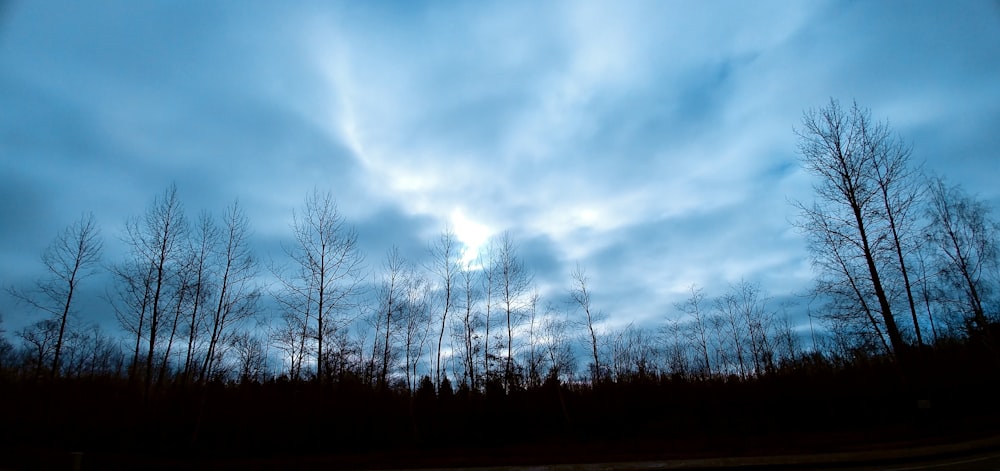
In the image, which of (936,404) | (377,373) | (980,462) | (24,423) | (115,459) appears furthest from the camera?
(377,373)

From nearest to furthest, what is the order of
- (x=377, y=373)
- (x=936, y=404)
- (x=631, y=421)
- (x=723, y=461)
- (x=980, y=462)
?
(x=980, y=462)
(x=723, y=461)
(x=936, y=404)
(x=631, y=421)
(x=377, y=373)

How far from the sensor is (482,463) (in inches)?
731

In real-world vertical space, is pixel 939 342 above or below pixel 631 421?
above

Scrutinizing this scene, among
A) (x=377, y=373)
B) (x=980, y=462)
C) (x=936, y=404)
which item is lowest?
(x=980, y=462)

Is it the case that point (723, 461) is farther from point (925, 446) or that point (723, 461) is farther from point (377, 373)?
point (377, 373)

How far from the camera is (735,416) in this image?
22.5 meters

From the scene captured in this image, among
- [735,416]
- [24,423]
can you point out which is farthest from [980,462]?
[24,423]

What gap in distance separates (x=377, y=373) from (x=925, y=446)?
28.1 m

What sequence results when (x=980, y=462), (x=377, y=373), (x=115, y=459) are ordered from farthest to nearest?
(x=377, y=373)
(x=115, y=459)
(x=980, y=462)

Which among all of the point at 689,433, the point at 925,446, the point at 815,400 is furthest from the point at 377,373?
the point at 925,446

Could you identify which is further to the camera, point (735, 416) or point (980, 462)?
point (735, 416)

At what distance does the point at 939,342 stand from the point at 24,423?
152ft

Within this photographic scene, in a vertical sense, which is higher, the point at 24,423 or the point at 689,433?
the point at 24,423

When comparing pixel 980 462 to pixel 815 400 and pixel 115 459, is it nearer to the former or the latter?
pixel 815 400
